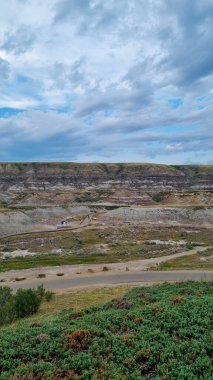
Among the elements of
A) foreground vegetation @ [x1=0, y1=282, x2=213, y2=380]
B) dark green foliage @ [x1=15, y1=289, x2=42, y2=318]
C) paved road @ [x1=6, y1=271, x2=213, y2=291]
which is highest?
foreground vegetation @ [x1=0, y1=282, x2=213, y2=380]

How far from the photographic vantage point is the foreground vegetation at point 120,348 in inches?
371

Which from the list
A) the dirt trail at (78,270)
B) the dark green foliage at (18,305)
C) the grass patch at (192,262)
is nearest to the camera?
the dark green foliage at (18,305)

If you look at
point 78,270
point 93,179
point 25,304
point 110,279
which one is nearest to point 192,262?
point 110,279

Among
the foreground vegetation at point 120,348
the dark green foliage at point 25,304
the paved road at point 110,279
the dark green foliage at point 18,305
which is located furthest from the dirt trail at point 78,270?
the foreground vegetation at point 120,348

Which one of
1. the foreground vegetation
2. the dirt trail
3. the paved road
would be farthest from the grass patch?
the foreground vegetation

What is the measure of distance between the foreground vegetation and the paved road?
22.7 m

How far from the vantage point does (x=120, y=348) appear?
10.7m

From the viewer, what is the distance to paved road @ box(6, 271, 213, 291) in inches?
1433

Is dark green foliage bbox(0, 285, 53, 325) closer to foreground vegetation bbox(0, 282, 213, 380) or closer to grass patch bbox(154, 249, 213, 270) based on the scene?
foreground vegetation bbox(0, 282, 213, 380)

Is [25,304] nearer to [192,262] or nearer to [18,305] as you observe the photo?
[18,305]

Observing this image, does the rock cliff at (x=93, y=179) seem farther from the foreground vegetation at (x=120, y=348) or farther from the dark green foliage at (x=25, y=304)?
the foreground vegetation at (x=120, y=348)

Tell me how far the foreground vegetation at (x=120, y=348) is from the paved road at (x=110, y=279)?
2275 cm

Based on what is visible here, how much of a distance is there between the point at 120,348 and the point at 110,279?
28.6 m

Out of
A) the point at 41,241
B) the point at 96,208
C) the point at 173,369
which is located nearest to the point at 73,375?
the point at 173,369
